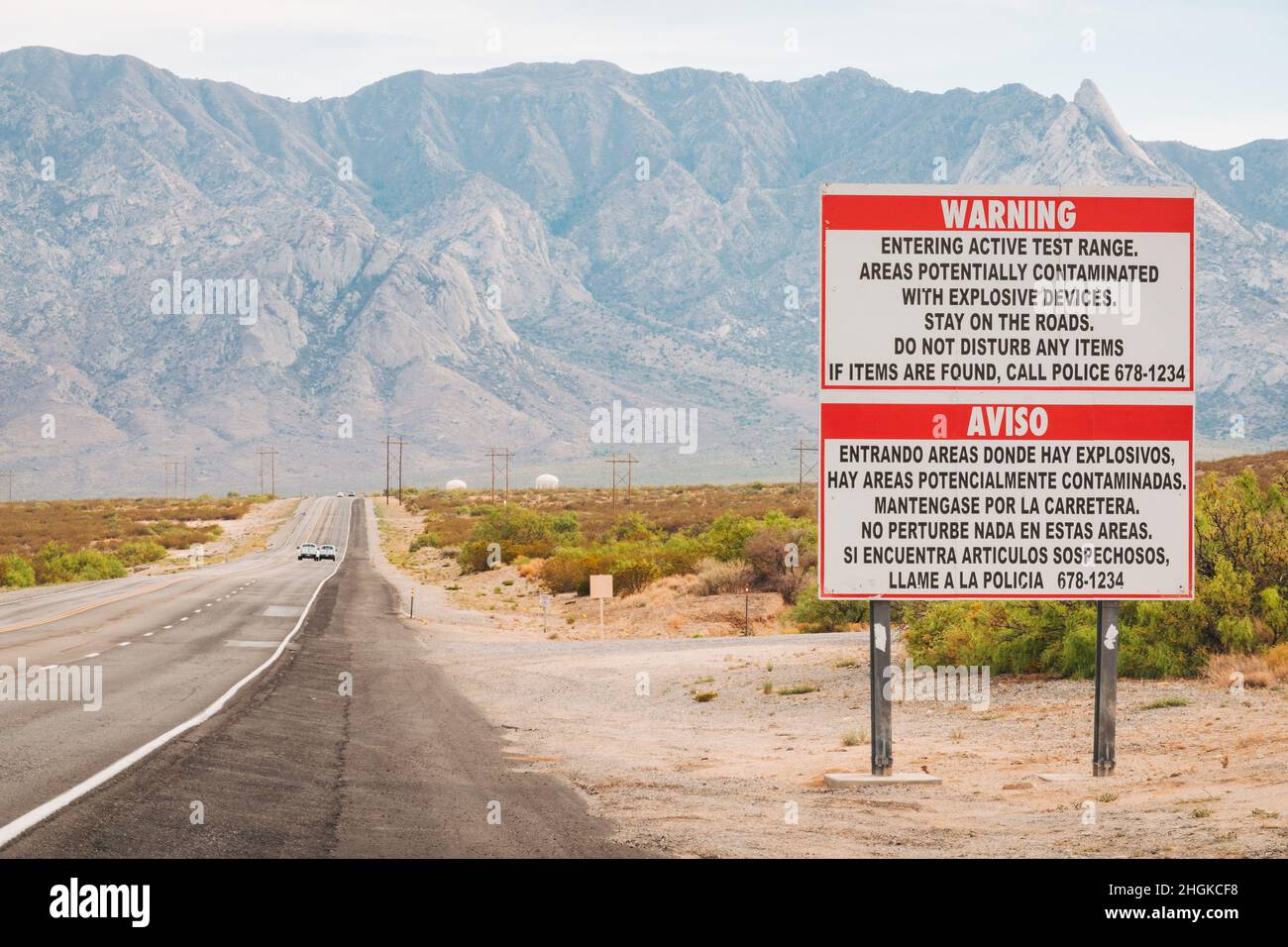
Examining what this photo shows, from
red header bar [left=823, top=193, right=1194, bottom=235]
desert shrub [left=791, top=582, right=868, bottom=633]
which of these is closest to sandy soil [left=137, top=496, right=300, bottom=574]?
desert shrub [left=791, top=582, right=868, bottom=633]

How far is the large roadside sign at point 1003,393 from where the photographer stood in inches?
503

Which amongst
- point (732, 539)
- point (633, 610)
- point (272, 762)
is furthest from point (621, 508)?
point (272, 762)

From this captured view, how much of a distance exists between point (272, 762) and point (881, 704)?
18.6 feet

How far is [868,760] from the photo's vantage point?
546 inches

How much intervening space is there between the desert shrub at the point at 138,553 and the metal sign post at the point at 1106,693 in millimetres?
73856

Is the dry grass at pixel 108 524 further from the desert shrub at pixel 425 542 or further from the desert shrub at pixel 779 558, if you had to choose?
the desert shrub at pixel 779 558

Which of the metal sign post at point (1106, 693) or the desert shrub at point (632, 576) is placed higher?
the metal sign post at point (1106, 693)

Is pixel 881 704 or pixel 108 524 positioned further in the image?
pixel 108 524

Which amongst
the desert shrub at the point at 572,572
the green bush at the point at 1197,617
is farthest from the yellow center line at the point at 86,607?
the green bush at the point at 1197,617

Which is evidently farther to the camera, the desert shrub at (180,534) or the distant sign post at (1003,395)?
the desert shrub at (180,534)

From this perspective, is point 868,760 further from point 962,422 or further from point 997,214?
point 997,214

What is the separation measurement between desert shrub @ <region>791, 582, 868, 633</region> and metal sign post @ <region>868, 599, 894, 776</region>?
18.9 metres
